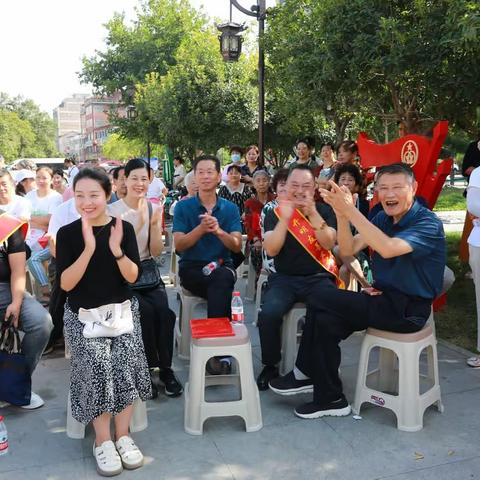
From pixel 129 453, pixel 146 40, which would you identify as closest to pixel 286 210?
pixel 129 453

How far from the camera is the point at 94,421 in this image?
2848mm

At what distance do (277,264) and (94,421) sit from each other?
1759mm

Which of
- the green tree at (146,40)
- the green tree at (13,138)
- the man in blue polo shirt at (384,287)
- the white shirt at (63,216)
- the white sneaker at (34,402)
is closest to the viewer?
the man in blue polo shirt at (384,287)

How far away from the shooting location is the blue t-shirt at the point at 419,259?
304cm

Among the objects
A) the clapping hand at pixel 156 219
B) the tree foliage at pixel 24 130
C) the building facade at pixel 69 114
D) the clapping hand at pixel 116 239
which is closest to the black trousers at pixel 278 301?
the clapping hand at pixel 156 219

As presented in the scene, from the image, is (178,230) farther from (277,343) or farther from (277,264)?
(277,343)

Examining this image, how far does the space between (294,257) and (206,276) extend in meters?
0.74

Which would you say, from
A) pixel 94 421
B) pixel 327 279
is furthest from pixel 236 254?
pixel 94 421

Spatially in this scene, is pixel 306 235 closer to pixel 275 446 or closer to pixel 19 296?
pixel 275 446

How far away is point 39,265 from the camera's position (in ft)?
18.0

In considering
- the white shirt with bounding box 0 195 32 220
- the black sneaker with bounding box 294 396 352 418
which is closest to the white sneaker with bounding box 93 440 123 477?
the black sneaker with bounding box 294 396 352 418

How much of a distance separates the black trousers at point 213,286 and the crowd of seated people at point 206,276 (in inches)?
0.4

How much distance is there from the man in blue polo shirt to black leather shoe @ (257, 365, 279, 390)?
0.41 metres

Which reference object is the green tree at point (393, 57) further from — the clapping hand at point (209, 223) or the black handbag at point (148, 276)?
the black handbag at point (148, 276)
